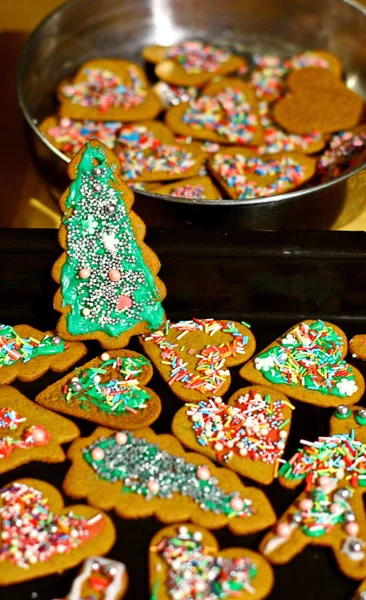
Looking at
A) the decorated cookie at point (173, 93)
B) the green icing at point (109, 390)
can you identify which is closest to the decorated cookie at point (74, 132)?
the decorated cookie at point (173, 93)

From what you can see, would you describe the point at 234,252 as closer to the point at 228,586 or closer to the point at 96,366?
the point at 96,366

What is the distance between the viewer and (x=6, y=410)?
3.10ft

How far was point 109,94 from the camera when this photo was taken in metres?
1.42

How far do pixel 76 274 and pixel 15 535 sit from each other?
0.31 meters

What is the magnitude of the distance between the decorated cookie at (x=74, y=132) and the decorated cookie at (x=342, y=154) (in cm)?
35

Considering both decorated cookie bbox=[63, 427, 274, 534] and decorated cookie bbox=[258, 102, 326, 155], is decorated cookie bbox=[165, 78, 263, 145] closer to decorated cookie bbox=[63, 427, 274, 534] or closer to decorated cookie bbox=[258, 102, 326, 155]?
decorated cookie bbox=[258, 102, 326, 155]

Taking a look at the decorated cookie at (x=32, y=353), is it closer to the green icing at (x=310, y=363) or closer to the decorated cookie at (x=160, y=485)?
the decorated cookie at (x=160, y=485)

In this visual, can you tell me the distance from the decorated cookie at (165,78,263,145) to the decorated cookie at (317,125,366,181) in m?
0.12

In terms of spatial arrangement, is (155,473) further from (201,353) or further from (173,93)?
(173,93)

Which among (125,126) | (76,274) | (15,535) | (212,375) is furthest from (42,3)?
(15,535)

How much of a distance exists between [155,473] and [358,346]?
316 mm

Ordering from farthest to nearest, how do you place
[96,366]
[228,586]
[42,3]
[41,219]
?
[42,3]
[41,219]
[96,366]
[228,586]

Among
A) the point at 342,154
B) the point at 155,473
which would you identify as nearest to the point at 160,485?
the point at 155,473

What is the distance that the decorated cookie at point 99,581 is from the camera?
2.59 ft
